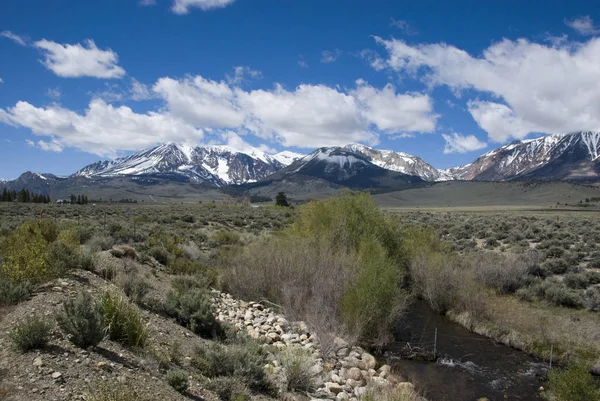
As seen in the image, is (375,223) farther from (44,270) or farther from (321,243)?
(44,270)

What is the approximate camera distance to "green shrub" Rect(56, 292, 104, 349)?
313 inches

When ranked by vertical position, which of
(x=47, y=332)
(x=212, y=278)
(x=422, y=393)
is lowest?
(x=422, y=393)

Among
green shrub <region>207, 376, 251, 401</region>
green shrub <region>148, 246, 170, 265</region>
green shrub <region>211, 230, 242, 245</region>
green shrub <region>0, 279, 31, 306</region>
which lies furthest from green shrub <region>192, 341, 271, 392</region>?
green shrub <region>211, 230, 242, 245</region>

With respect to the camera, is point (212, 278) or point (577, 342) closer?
point (577, 342)

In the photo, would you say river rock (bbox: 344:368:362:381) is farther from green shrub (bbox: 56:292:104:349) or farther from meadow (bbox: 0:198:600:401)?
green shrub (bbox: 56:292:104:349)

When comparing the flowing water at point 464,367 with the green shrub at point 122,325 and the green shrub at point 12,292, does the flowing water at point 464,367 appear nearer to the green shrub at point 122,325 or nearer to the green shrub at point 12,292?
the green shrub at point 122,325

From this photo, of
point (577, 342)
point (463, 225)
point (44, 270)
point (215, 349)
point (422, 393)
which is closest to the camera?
point (215, 349)

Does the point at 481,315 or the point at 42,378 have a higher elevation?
the point at 42,378

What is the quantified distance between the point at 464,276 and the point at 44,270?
18.4m

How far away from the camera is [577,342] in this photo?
16.2m

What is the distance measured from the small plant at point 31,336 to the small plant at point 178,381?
2.35 metres

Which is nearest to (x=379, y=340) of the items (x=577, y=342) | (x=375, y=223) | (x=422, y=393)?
(x=422, y=393)

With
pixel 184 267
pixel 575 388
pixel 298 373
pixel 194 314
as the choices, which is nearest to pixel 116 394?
pixel 298 373

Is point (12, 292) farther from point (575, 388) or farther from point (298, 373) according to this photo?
point (575, 388)
